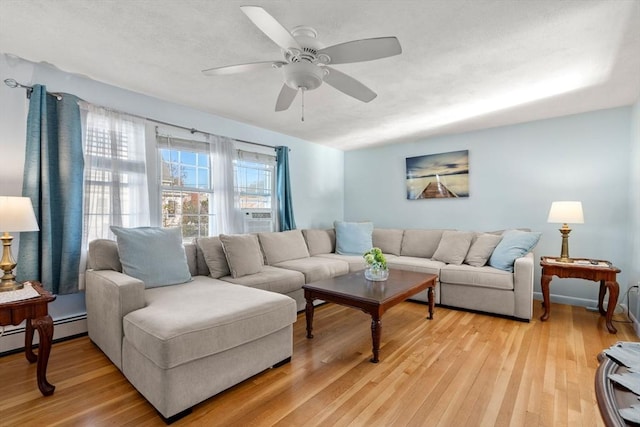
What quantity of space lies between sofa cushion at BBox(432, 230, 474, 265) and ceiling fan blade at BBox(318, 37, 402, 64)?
279cm

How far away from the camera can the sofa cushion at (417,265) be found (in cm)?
356

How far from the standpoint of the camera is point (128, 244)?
2459mm

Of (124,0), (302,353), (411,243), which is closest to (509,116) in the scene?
(411,243)

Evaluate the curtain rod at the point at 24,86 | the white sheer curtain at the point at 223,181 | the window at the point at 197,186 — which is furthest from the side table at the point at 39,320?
the white sheer curtain at the point at 223,181

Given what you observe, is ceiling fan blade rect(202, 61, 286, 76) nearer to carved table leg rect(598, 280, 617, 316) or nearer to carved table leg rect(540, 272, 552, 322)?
carved table leg rect(540, 272, 552, 322)

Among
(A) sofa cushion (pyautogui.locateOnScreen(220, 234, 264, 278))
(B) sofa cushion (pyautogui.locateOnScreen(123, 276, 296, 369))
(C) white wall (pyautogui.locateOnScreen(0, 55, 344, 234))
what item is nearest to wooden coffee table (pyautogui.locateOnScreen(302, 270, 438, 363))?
(B) sofa cushion (pyautogui.locateOnScreen(123, 276, 296, 369))

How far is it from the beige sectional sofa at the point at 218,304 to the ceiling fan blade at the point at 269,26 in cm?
160

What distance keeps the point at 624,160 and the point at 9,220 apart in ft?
18.1

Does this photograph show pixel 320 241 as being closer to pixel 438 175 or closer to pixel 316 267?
pixel 316 267

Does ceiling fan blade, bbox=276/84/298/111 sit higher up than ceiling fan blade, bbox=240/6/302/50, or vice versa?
ceiling fan blade, bbox=240/6/302/50

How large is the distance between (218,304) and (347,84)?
5.70ft

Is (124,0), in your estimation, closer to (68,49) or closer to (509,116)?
(68,49)

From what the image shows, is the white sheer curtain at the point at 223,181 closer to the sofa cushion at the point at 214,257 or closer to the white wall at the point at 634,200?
the sofa cushion at the point at 214,257

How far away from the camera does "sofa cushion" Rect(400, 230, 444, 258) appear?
4234 mm
